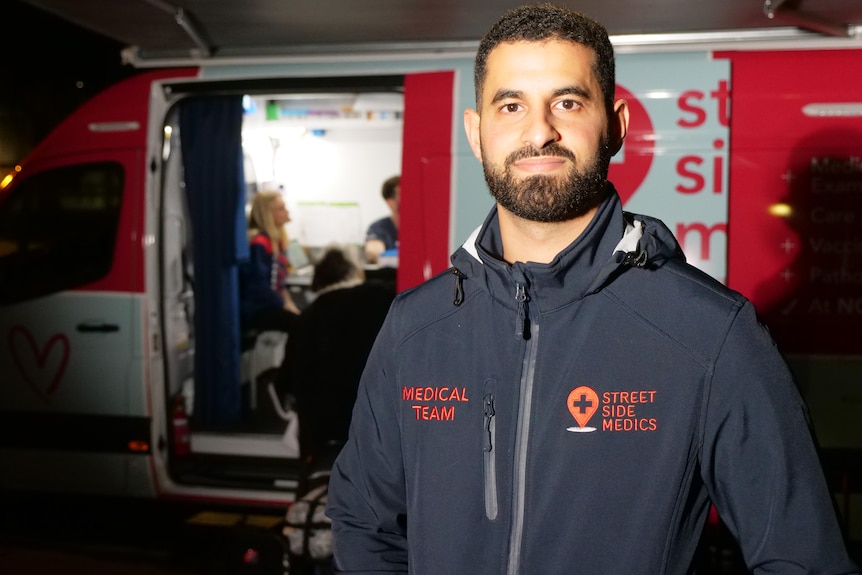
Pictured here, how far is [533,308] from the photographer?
1307mm

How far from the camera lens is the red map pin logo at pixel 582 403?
4.05 ft

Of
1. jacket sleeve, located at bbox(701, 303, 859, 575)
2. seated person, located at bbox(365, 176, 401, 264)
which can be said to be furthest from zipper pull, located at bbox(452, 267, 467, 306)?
seated person, located at bbox(365, 176, 401, 264)

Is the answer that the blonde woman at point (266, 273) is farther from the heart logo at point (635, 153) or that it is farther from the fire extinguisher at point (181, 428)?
the heart logo at point (635, 153)

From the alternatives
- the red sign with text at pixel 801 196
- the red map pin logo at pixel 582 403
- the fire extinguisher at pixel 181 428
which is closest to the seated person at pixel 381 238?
the fire extinguisher at pixel 181 428

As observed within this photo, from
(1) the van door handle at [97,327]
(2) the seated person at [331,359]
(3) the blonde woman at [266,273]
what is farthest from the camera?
(3) the blonde woman at [266,273]

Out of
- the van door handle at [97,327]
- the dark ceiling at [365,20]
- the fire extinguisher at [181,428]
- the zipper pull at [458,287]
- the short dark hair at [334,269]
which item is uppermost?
the dark ceiling at [365,20]

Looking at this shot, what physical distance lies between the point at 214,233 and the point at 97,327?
961 mm

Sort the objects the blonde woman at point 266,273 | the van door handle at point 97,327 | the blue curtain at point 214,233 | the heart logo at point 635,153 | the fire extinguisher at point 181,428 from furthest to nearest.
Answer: the blonde woman at point 266,273
the blue curtain at point 214,233
the fire extinguisher at point 181,428
the van door handle at point 97,327
the heart logo at point 635,153

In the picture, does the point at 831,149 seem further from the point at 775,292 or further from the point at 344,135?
the point at 344,135

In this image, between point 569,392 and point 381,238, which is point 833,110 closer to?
point 569,392

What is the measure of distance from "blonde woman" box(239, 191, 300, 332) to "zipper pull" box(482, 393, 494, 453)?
152 inches

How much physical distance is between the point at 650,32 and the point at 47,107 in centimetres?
1259

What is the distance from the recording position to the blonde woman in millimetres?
5438

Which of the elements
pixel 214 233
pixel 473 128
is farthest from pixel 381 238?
pixel 473 128
